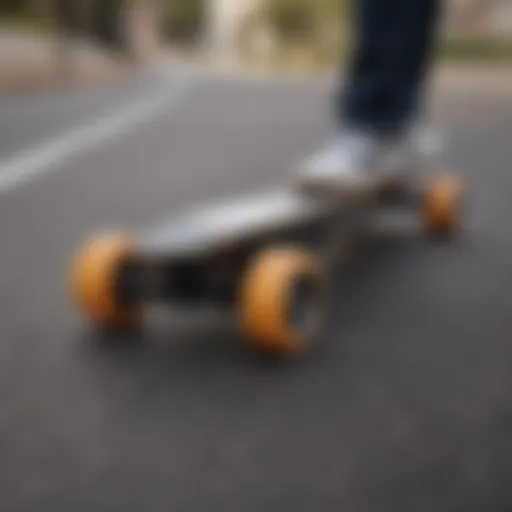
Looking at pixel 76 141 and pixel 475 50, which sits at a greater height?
pixel 76 141

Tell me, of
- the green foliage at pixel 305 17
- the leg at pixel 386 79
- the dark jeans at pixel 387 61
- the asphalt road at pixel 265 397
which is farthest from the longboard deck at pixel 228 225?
the green foliage at pixel 305 17

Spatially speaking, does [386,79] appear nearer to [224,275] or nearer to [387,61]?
[387,61]

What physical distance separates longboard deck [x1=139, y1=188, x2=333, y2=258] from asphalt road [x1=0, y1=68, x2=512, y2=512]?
0.47 feet

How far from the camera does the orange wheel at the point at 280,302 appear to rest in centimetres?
138

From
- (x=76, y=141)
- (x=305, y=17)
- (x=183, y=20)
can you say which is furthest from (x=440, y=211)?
(x=183, y=20)

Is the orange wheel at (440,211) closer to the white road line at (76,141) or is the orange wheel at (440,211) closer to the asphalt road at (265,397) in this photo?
the asphalt road at (265,397)

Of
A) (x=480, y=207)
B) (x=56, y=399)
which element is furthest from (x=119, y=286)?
(x=480, y=207)

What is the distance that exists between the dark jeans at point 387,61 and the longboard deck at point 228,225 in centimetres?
45

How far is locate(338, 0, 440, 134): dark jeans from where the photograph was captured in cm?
210

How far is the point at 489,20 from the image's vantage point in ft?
39.2

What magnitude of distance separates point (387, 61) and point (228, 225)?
0.81 m

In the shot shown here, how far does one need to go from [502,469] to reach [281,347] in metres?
0.40

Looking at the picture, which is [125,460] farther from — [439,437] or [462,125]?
[462,125]

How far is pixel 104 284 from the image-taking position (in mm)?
1497
